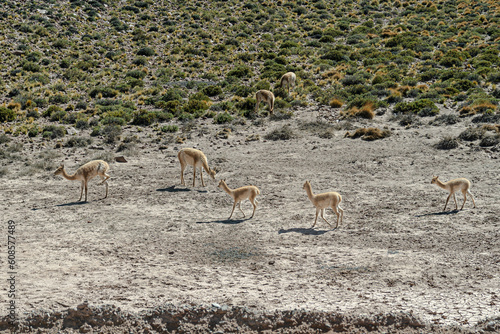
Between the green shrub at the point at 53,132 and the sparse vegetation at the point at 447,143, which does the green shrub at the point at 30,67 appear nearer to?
the green shrub at the point at 53,132

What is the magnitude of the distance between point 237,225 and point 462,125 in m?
13.6

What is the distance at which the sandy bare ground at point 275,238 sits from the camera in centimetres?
957

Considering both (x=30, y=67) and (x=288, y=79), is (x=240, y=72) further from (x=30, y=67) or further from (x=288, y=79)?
(x=30, y=67)

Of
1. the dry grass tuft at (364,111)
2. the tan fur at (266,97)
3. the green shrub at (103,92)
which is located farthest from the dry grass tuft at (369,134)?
the green shrub at (103,92)

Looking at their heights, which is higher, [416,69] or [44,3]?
[44,3]

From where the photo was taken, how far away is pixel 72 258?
11.4m

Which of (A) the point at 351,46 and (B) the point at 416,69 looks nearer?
(B) the point at 416,69

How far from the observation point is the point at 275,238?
12.4m

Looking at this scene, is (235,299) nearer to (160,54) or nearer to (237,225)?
(237,225)

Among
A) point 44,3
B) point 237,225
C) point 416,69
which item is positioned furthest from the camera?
point 44,3

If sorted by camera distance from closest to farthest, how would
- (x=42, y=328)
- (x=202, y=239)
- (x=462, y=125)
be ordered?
(x=42, y=328)
(x=202, y=239)
(x=462, y=125)

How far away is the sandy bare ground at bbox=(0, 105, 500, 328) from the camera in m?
9.57

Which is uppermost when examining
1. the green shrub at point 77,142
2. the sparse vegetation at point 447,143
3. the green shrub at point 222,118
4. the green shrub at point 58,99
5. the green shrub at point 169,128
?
the green shrub at point 58,99

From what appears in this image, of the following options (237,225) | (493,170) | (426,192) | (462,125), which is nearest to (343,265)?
(237,225)
